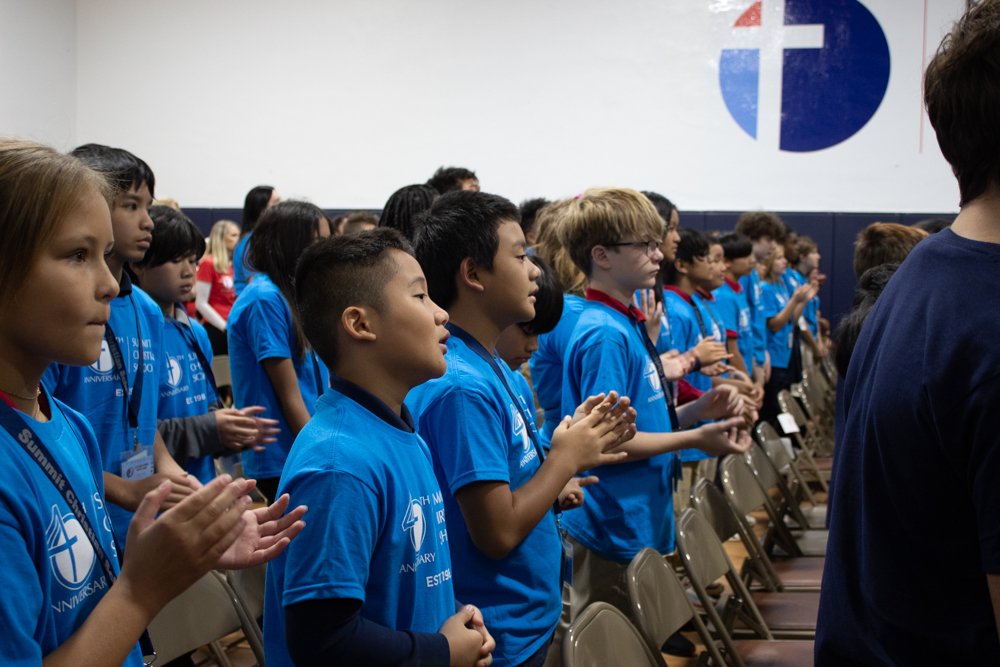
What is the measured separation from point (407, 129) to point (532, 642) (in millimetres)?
8067

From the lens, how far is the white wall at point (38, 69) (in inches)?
315

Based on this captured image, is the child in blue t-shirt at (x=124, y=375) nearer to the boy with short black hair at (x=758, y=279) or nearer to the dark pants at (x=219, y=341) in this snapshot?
Answer: the dark pants at (x=219, y=341)

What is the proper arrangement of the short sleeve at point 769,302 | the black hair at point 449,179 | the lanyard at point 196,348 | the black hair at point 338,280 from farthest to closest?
the short sleeve at point 769,302 → the black hair at point 449,179 → the lanyard at point 196,348 → the black hair at point 338,280

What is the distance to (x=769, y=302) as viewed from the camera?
21.0 feet

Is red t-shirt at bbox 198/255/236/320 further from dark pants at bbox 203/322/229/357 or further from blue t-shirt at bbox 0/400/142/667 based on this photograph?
blue t-shirt at bbox 0/400/142/667

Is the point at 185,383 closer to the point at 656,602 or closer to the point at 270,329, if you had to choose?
the point at 270,329

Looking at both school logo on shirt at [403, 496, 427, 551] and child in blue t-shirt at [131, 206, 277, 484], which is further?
child in blue t-shirt at [131, 206, 277, 484]

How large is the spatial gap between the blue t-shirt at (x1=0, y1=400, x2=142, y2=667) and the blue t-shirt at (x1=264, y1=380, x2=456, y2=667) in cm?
25

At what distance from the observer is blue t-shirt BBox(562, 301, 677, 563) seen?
2.17 m

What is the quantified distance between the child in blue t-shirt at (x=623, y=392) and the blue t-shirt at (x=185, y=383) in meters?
1.10

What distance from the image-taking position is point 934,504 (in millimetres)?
914

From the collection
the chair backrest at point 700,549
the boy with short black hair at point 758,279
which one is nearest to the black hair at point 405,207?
the chair backrest at point 700,549

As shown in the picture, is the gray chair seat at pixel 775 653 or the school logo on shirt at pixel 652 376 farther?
the school logo on shirt at pixel 652 376

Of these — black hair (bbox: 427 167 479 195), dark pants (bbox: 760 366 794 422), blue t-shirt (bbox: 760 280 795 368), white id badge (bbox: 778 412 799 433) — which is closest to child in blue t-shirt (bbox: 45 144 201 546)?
black hair (bbox: 427 167 479 195)
